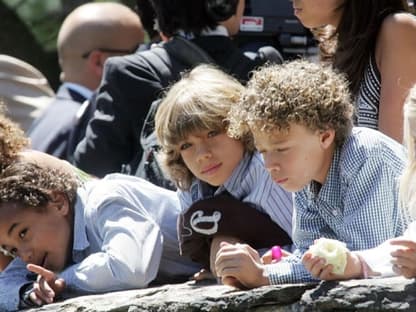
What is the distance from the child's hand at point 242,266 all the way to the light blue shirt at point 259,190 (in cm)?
43

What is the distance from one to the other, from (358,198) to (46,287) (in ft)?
3.31

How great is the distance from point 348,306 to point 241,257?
1.15 feet

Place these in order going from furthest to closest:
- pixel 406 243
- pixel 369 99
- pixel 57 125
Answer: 1. pixel 57 125
2. pixel 369 99
3. pixel 406 243

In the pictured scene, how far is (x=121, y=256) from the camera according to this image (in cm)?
369

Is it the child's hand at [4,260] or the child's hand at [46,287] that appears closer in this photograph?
the child's hand at [46,287]

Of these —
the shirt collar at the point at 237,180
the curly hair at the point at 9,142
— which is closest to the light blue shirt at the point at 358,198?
the shirt collar at the point at 237,180

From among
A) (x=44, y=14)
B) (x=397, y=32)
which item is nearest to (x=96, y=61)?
(x=44, y=14)

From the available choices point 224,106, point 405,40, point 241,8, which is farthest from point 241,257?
point 241,8

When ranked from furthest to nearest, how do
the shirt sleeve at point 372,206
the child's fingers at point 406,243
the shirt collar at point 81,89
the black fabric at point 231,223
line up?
1. the shirt collar at point 81,89
2. the black fabric at point 231,223
3. the shirt sleeve at point 372,206
4. the child's fingers at point 406,243

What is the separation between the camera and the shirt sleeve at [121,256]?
3.69 metres

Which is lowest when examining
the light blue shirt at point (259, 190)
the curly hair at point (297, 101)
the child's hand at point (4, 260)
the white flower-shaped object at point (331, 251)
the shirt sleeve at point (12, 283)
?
the child's hand at point (4, 260)

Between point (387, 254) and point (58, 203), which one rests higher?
point (387, 254)

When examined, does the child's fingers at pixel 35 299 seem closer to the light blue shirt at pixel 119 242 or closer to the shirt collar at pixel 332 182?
the light blue shirt at pixel 119 242

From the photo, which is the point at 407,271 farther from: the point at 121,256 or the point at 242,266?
the point at 121,256
